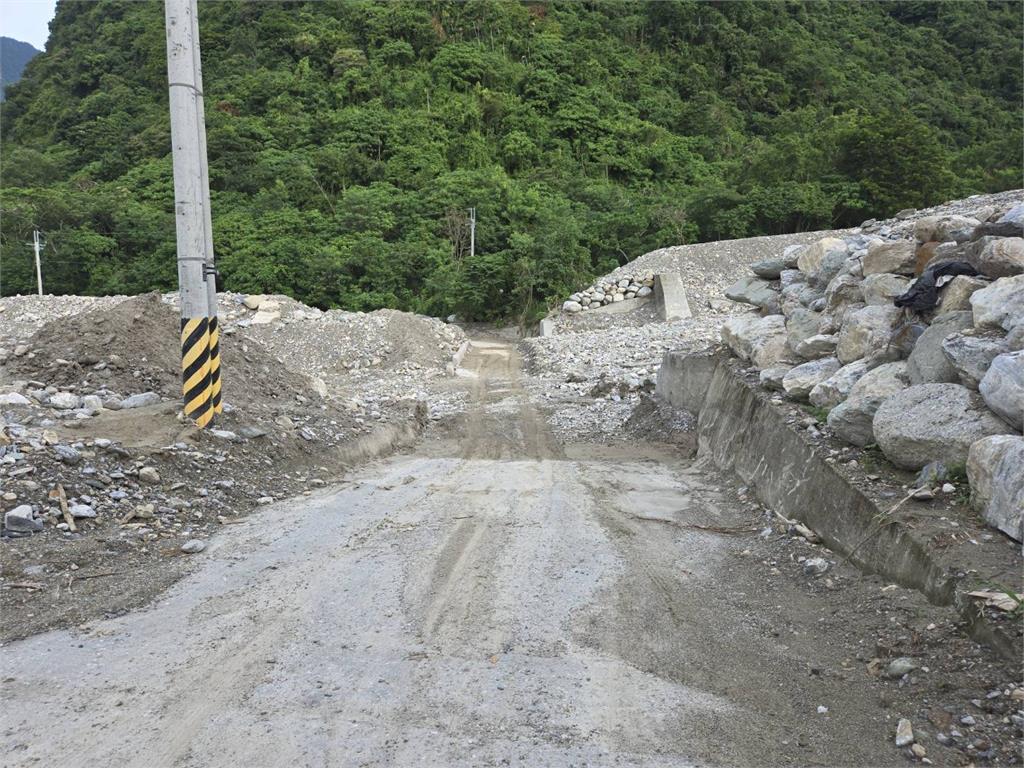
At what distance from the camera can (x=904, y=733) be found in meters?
2.93

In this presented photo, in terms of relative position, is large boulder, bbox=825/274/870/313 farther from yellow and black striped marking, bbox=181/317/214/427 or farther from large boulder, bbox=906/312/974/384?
yellow and black striped marking, bbox=181/317/214/427

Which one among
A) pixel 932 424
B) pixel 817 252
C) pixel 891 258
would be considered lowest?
pixel 932 424

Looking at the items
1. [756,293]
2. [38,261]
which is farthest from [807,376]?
[38,261]

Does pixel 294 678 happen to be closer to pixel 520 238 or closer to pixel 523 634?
pixel 523 634

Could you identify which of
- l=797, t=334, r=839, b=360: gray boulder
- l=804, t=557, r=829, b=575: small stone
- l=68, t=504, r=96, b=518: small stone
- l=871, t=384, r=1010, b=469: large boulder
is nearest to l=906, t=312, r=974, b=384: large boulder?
l=871, t=384, r=1010, b=469: large boulder

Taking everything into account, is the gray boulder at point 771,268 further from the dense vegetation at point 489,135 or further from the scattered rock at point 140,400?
the dense vegetation at point 489,135

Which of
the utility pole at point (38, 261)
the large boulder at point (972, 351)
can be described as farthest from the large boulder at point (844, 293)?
the utility pole at point (38, 261)

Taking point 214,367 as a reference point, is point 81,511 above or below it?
below

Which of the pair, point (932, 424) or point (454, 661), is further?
point (932, 424)

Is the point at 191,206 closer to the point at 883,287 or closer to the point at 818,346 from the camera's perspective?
the point at 818,346

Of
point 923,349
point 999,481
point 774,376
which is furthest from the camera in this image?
point 774,376

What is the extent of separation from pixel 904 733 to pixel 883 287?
16.9 ft

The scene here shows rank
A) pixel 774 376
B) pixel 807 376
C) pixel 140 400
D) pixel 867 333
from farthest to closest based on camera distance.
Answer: pixel 140 400
pixel 774 376
pixel 807 376
pixel 867 333

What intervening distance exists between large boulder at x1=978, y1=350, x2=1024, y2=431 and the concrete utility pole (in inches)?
271
